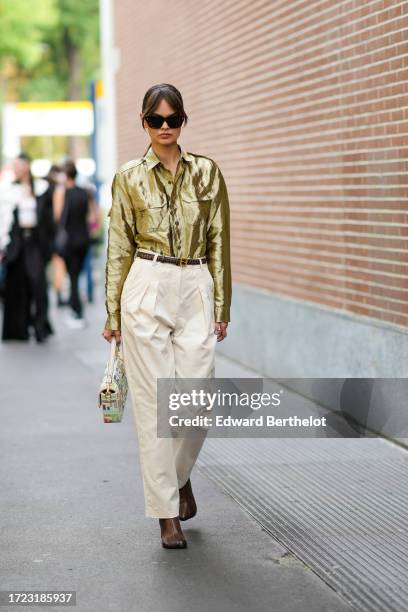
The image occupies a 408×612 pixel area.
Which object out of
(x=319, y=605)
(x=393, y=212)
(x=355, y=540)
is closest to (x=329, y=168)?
(x=393, y=212)

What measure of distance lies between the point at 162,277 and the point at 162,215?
0.87ft

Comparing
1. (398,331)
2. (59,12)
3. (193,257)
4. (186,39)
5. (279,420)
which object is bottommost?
(279,420)

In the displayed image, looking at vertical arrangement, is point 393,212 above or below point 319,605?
above

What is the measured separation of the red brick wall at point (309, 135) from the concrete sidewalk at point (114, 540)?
75.8 inches

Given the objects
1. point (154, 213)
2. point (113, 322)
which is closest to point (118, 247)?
point (154, 213)

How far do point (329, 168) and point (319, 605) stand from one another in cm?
506

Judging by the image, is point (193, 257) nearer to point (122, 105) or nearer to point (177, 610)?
point (177, 610)

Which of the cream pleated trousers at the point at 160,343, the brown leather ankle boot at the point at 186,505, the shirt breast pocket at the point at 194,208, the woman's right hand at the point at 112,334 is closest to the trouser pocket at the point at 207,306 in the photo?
the cream pleated trousers at the point at 160,343

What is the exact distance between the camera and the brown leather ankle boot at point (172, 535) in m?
5.76

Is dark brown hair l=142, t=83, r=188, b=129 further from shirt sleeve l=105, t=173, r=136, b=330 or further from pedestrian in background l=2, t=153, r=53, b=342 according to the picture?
pedestrian in background l=2, t=153, r=53, b=342

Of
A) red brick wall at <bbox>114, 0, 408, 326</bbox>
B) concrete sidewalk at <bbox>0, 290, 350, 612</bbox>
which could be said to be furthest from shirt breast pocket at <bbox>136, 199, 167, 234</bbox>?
red brick wall at <bbox>114, 0, 408, 326</bbox>

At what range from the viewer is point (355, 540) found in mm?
5832

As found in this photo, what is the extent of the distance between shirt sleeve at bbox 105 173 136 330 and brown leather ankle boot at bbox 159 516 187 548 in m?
0.87

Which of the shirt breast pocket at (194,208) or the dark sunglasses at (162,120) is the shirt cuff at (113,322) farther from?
the dark sunglasses at (162,120)
